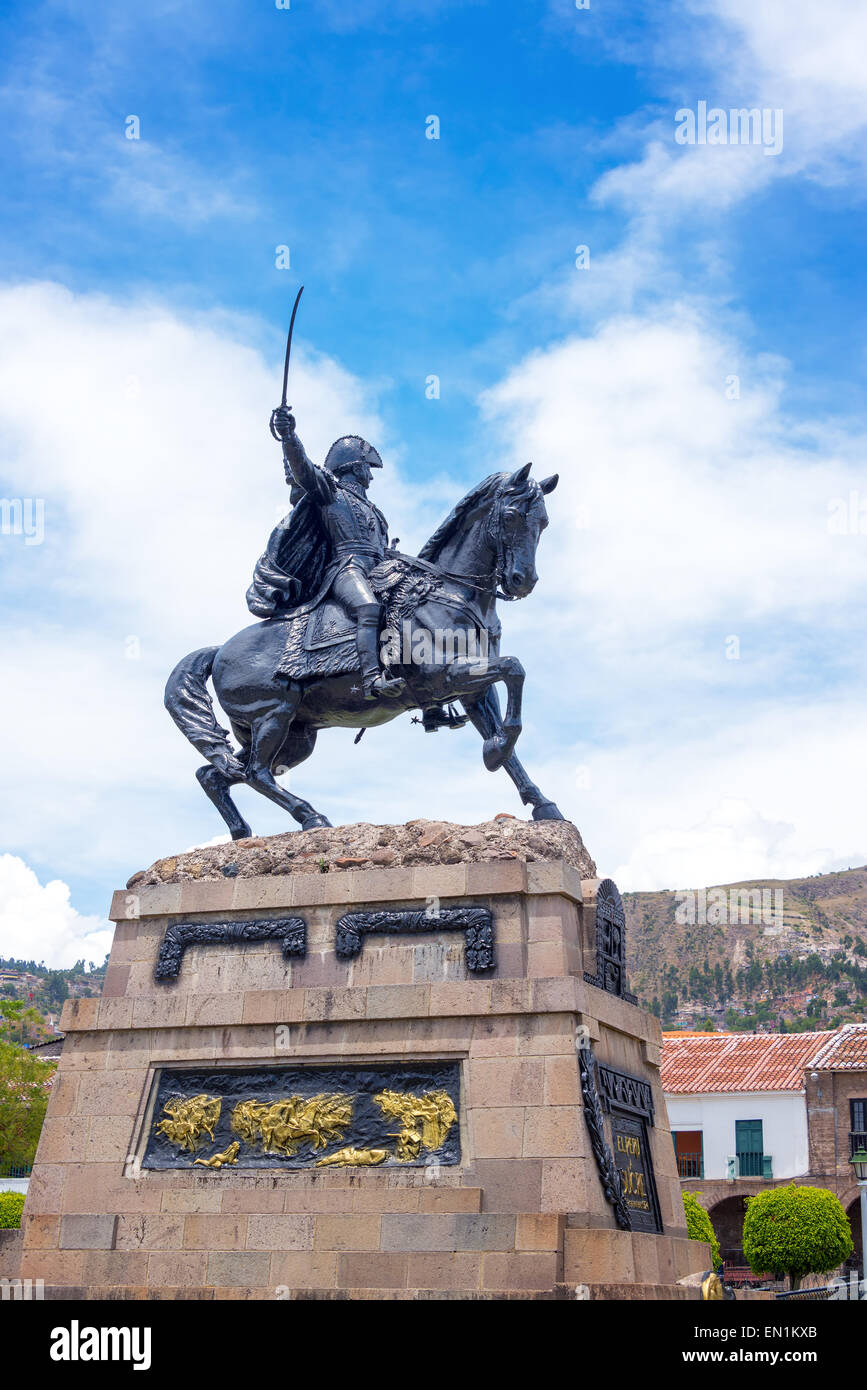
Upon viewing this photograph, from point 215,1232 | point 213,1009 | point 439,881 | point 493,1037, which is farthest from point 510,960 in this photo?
point 215,1232

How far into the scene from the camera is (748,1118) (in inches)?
1631

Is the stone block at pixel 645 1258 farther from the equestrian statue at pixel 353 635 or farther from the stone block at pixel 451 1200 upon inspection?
the equestrian statue at pixel 353 635

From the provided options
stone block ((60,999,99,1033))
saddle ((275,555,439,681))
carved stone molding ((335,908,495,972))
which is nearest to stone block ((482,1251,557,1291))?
carved stone molding ((335,908,495,972))

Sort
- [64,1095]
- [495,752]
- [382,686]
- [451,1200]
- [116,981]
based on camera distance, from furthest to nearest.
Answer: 1. [382,686]
2. [495,752]
3. [116,981]
4. [64,1095]
5. [451,1200]

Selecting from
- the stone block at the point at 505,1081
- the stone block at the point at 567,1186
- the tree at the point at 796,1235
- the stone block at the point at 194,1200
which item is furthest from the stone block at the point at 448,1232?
the tree at the point at 796,1235

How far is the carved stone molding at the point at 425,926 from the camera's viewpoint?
1040 centimetres

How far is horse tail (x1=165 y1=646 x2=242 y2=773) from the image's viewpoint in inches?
526

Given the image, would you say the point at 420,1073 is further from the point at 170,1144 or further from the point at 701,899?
the point at 701,899

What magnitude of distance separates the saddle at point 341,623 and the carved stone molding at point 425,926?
2673 mm

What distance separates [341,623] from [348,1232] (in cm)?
534

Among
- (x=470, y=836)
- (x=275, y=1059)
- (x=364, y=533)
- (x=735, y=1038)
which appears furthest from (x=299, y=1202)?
(x=735, y=1038)

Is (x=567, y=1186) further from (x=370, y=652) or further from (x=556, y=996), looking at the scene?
(x=370, y=652)
